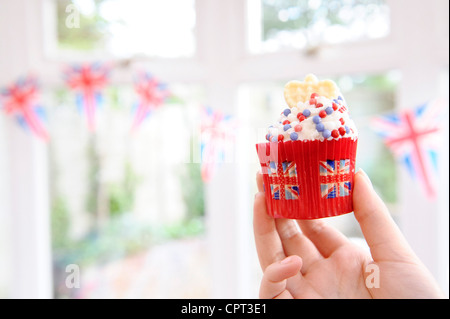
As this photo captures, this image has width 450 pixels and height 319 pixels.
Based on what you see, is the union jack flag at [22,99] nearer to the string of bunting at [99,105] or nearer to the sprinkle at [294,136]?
the string of bunting at [99,105]

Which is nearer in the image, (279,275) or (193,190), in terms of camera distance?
(279,275)

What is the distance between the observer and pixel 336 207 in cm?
88

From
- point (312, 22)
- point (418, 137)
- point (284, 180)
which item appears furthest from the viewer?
point (312, 22)

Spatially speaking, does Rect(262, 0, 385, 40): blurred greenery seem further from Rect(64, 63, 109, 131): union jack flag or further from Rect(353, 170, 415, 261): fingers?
Rect(353, 170, 415, 261): fingers

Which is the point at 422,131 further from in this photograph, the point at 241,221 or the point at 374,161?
the point at 241,221

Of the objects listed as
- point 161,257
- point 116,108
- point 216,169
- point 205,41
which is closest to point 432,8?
point 205,41

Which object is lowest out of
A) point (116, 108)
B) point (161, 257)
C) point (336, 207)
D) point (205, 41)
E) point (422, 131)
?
point (161, 257)

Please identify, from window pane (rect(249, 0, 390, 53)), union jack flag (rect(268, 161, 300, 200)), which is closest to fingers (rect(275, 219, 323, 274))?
union jack flag (rect(268, 161, 300, 200))

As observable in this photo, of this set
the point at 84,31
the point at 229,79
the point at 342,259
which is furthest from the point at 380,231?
the point at 84,31

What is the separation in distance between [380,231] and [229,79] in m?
1.02

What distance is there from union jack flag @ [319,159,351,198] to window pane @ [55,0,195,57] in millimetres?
1029

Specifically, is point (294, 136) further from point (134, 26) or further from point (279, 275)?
point (134, 26)

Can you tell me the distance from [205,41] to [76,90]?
0.55 metres

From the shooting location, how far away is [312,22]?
63.2 inches
